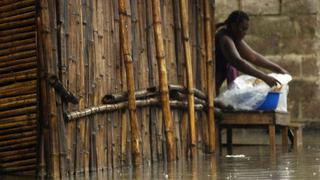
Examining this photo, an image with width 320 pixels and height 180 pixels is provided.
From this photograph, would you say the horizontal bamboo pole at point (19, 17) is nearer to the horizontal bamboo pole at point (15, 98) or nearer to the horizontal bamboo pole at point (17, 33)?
the horizontal bamboo pole at point (17, 33)

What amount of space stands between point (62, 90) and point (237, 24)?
16.6 feet

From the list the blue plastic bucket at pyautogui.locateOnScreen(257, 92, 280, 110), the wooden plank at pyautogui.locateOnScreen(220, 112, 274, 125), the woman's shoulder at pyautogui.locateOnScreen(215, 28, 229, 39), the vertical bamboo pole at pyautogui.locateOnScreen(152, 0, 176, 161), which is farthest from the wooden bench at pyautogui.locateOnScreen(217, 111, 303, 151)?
the vertical bamboo pole at pyautogui.locateOnScreen(152, 0, 176, 161)

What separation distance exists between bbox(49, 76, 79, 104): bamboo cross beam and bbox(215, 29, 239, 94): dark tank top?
4.60 m

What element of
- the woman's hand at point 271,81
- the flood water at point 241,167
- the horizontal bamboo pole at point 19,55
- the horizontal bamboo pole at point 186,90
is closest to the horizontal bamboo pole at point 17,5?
the horizontal bamboo pole at point 19,55

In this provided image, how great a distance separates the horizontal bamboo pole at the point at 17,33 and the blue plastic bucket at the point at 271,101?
428 cm

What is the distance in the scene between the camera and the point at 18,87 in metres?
8.83

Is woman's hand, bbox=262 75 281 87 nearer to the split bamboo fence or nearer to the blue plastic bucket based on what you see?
the blue plastic bucket

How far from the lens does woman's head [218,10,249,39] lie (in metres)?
13.2

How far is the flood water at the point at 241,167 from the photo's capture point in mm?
8586

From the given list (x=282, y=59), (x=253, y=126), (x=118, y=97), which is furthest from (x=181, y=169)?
(x=282, y=59)

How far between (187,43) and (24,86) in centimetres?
249

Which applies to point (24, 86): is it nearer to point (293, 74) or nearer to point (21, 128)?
point (21, 128)

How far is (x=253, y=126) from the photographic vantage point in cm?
1244

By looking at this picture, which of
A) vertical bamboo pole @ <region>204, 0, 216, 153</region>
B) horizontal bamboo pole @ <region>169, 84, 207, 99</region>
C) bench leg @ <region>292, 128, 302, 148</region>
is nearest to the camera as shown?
horizontal bamboo pole @ <region>169, 84, 207, 99</region>
